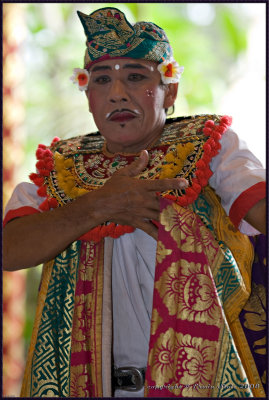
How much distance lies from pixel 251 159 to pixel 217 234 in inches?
8.5

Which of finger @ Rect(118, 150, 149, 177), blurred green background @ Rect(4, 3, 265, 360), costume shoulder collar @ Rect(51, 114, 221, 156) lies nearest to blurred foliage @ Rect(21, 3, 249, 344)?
blurred green background @ Rect(4, 3, 265, 360)

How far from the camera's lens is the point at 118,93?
1.54 meters

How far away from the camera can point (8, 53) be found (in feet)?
14.2

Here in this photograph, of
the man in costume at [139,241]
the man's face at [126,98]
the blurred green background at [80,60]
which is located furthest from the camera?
the blurred green background at [80,60]

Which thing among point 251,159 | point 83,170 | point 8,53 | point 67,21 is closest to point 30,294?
point 8,53

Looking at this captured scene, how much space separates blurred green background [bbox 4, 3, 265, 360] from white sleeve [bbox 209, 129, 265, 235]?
127 inches

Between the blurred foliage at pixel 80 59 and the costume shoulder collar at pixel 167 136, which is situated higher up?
the blurred foliage at pixel 80 59

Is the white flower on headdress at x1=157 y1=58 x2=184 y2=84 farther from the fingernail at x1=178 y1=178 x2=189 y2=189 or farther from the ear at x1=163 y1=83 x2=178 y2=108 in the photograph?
the fingernail at x1=178 y1=178 x2=189 y2=189

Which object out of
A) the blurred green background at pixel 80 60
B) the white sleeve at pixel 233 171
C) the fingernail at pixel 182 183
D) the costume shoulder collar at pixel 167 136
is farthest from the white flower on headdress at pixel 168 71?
the blurred green background at pixel 80 60

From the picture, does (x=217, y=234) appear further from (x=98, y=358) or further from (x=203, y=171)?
(x=98, y=358)

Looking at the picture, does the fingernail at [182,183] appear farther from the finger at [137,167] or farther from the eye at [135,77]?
the eye at [135,77]

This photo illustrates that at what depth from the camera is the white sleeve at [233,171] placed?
1.38 metres

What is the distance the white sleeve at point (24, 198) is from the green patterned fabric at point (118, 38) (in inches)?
16.0

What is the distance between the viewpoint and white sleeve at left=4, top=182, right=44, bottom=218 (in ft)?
5.26
